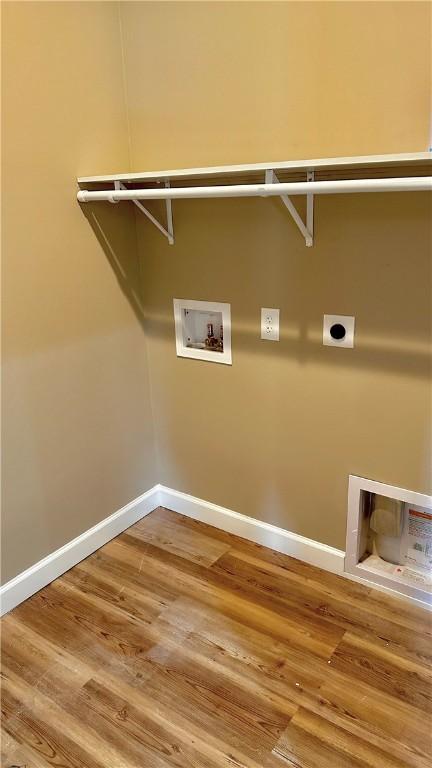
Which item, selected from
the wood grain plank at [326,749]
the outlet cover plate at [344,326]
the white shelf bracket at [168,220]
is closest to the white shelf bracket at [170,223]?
the white shelf bracket at [168,220]

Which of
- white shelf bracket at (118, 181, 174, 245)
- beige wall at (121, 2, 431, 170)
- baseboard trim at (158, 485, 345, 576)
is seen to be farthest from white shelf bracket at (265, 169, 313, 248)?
baseboard trim at (158, 485, 345, 576)

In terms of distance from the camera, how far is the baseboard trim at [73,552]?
1.90 m

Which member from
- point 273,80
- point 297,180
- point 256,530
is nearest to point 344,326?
point 297,180

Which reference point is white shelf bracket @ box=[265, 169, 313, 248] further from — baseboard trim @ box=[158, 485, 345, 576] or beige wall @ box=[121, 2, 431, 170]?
baseboard trim @ box=[158, 485, 345, 576]

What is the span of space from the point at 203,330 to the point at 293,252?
1.76 feet

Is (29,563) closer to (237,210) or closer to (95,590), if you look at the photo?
(95,590)

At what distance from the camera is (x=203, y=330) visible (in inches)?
84.4

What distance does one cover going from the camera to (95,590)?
2.00 metres

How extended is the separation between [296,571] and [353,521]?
0.31 m

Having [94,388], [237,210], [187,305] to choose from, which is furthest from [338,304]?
[94,388]

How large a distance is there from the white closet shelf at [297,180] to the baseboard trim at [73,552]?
1252 millimetres

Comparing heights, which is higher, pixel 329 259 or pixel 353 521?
pixel 329 259

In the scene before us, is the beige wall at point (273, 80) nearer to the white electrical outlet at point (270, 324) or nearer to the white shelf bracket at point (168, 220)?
the white shelf bracket at point (168, 220)

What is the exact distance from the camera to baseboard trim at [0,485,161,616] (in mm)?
1902
